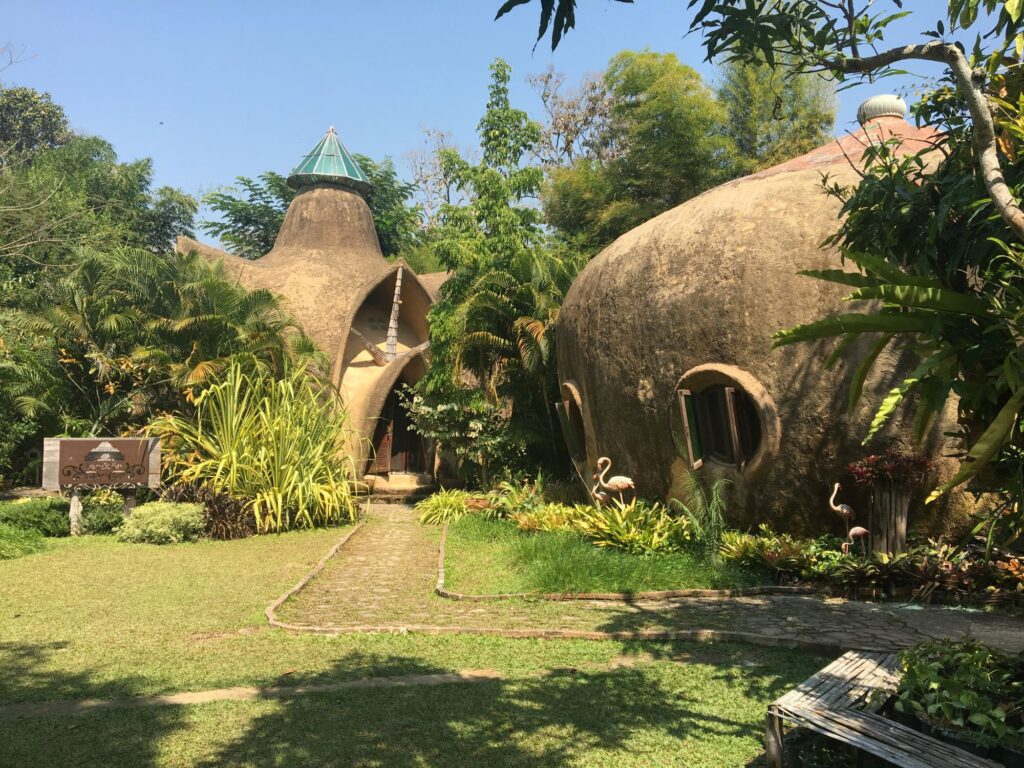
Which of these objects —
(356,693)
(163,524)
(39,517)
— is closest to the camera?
(356,693)

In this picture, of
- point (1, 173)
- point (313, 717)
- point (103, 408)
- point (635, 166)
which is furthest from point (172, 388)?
point (635, 166)

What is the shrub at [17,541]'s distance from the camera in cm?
975

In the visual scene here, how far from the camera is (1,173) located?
15.2 m

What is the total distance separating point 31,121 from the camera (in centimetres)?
3738

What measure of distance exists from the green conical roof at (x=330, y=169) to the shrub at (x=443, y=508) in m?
12.1

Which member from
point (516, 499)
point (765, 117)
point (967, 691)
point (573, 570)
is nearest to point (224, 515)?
point (516, 499)

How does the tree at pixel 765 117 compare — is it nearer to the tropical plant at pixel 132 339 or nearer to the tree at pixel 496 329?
the tree at pixel 496 329

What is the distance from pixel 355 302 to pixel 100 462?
7431mm

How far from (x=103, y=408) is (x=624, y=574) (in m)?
11.3

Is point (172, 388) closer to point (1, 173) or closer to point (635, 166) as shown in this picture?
point (1, 173)

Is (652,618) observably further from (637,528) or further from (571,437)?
(571,437)

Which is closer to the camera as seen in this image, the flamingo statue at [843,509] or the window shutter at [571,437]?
the flamingo statue at [843,509]


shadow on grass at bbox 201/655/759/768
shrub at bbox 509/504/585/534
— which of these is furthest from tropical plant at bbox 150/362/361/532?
shadow on grass at bbox 201/655/759/768

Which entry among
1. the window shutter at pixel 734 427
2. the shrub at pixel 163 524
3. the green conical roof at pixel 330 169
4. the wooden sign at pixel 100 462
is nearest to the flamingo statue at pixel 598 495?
the window shutter at pixel 734 427
